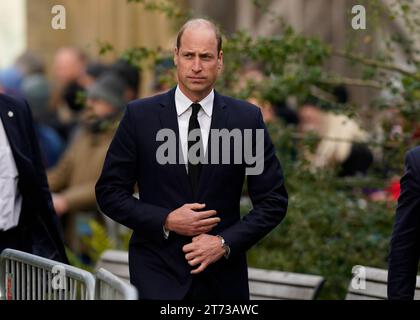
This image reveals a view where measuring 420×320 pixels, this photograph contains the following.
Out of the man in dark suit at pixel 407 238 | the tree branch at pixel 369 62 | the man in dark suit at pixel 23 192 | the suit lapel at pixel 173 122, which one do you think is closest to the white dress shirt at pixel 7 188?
the man in dark suit at pixel 23 192

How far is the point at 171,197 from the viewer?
6.72 metres

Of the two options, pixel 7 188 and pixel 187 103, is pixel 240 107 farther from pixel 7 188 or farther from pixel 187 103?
pixel 7 188

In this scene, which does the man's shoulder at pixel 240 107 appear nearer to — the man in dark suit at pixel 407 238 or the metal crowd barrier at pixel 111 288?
the man in dark suit at pixel 407 238

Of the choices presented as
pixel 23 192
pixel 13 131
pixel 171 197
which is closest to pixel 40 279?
pixel 171 197

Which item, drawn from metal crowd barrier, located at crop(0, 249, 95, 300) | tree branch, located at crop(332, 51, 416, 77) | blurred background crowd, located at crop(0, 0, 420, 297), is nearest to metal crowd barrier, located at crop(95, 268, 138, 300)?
metal crowd barrier, located at crop(0, 249, 95, 300)

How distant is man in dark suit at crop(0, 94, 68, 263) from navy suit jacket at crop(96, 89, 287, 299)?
0.94 m

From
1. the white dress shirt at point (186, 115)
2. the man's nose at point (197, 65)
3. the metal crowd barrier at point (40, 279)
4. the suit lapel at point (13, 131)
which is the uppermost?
the man's nose at point (197, 65)

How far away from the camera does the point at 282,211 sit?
6.82 metres

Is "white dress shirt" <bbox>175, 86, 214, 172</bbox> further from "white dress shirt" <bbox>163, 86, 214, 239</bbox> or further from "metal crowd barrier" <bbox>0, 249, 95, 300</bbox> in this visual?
"metal crowd barrier" <bbox>0, 249, 95, 300</bbox>

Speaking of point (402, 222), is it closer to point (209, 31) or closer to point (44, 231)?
point (209, 31)

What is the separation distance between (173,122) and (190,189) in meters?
0.32

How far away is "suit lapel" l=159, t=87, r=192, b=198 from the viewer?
6.68m

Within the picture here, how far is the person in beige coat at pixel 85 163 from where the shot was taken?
1248 centimetres

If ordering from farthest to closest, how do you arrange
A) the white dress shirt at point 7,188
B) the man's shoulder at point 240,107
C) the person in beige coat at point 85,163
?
1. the person in beige coat at point 85,163
2. the white dress shirt at point 7,188
3. the man's shoulder at point 240,107
